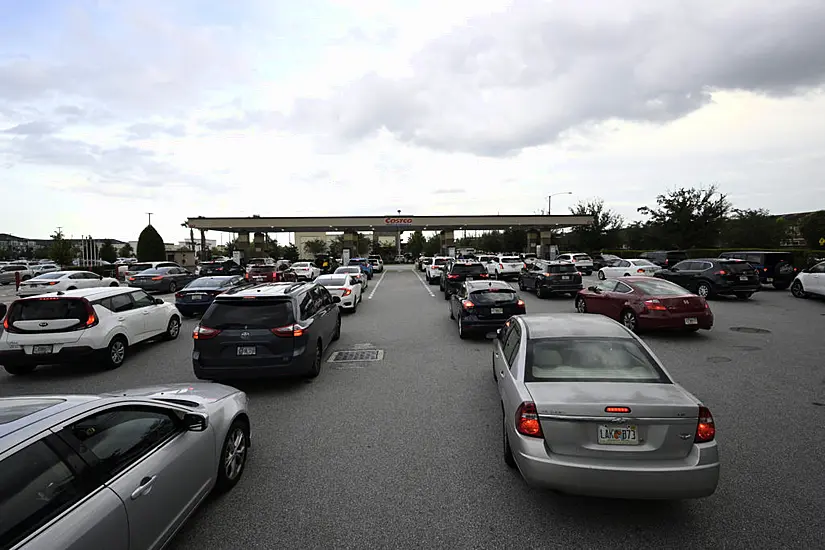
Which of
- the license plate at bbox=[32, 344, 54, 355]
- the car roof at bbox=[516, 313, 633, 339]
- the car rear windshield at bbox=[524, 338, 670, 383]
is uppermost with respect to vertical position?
the car roof at bbox=[516, 313, 633, 339]

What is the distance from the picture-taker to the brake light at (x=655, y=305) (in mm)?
10555

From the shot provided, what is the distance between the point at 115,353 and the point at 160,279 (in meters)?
18.0

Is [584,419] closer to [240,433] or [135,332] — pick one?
[240,433]

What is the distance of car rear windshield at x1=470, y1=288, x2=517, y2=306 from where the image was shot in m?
10.9

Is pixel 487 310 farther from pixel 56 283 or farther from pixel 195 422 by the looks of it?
pixel 56 283

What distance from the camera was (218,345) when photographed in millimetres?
7012

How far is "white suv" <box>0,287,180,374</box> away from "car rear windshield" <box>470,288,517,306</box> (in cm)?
758

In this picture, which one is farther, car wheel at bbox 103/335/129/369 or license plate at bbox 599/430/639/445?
car wheel at bbox 103/335/129/369

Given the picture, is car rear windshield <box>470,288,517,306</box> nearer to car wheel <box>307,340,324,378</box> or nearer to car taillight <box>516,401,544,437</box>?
car wheel <box>307,340,324,378</box>

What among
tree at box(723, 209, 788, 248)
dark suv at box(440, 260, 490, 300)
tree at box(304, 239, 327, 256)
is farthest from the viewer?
tree at box(304, 239, 327, 256)

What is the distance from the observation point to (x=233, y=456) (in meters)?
4.37

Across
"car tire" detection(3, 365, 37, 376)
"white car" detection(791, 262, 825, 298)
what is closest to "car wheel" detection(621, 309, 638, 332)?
"white car" detection(791, 262, 825, 298)

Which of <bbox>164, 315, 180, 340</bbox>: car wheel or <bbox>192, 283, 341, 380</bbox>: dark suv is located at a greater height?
<bbox>192, 283, 341, 380</bbox>: dark suv

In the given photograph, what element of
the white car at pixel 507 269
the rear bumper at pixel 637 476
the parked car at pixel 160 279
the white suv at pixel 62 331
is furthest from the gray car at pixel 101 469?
the white car at pixel 507 269
